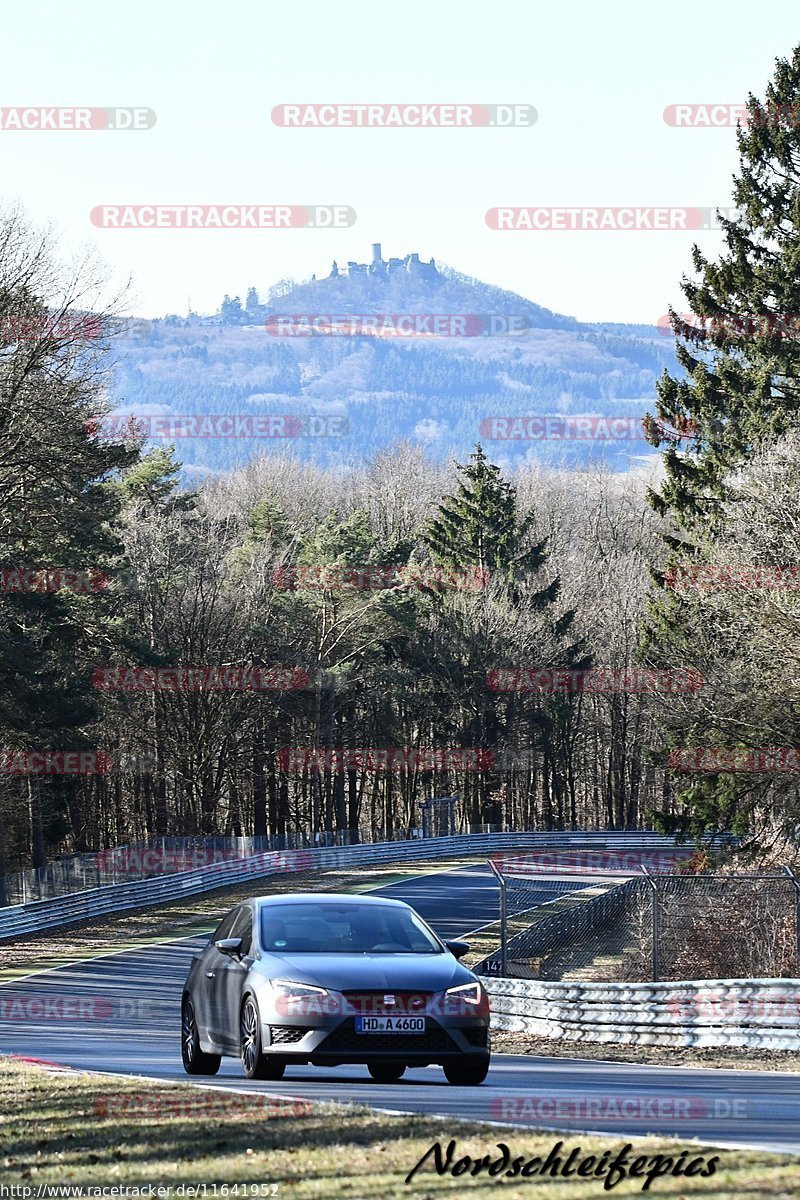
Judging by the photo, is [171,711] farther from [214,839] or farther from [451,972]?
[451,972]

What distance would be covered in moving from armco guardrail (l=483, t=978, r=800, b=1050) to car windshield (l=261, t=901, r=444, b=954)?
21.5 feet

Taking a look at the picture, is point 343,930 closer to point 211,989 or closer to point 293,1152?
point 211,989

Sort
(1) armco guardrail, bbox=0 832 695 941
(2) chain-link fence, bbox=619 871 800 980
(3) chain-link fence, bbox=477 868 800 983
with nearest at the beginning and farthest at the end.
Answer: (3) chain-link fence, bbox=477 868 800 983 → (2) chain-link fence, bbox=619 871 800 980 → (1) armco guardrail, bbox=0 832 695 941

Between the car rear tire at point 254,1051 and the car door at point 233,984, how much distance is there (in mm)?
144

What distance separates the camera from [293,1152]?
8680 millimetres

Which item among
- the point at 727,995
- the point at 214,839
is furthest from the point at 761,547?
the point at 214,839

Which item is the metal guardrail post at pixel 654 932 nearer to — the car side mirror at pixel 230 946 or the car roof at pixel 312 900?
→ the car roof at pixel 312 900

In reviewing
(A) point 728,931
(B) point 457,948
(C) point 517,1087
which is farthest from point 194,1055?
(A) point 728,931

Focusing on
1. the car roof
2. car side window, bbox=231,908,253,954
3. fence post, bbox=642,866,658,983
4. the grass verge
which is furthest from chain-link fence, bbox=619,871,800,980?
the grass verge

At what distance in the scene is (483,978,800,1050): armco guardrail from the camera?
18938 millimetres

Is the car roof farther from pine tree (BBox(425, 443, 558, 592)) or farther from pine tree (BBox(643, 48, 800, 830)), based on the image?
pine tree (BBox(425, 443, 558, 592))

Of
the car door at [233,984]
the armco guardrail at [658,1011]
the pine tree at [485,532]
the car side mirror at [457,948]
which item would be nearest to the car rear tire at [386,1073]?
the car side mirror at [457,948]

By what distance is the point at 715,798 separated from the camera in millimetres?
38156

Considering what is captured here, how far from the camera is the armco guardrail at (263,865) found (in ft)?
140
